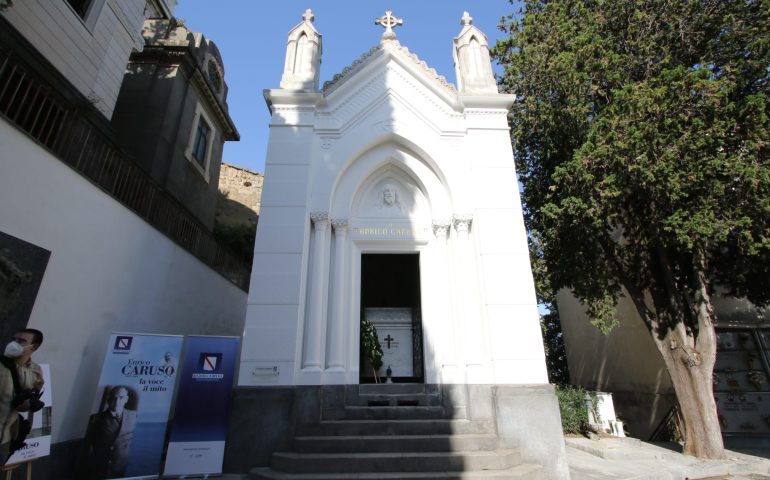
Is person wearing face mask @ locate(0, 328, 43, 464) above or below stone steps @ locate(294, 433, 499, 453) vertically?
above

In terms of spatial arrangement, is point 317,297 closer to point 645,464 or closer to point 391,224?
point 391,224

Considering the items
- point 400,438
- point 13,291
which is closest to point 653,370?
point 400,438

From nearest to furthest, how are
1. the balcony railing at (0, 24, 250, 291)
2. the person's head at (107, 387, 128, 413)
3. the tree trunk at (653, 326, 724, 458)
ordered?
the balcony railing at (0, 24, 250, 291)
the person's head at (107, 387, 128, 413)
the tree trunk at (653, 326, 724, 458)

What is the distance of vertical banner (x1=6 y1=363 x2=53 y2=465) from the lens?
4.35m

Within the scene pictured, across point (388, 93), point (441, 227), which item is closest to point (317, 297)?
point (441, 227)

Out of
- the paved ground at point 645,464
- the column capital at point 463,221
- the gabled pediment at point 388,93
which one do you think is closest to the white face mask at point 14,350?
the paved ground at point 645,464

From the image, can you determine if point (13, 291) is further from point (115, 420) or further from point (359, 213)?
point (359, 213)

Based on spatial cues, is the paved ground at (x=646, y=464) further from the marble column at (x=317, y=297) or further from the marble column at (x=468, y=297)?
the marble column at (x=317, y=297)

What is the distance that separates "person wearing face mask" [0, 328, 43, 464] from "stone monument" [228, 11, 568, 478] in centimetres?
299

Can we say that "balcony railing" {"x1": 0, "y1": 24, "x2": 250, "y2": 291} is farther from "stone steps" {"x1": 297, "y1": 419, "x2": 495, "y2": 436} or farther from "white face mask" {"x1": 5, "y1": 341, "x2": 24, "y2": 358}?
"stone steps" {"x1": 297, "y1": 419, "x2": 495, "y2": 436}

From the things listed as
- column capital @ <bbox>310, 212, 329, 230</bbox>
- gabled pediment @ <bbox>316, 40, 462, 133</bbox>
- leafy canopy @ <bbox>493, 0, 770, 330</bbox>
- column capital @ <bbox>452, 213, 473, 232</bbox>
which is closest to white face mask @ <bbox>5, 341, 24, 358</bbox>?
column capital @ <bbox>310, 212, 329, 230</bbox>

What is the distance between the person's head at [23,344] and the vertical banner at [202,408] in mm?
2735

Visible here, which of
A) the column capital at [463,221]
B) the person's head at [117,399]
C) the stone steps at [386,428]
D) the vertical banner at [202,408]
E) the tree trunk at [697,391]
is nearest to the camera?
the person's head at [117,399]

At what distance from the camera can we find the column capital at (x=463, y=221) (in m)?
7.99
